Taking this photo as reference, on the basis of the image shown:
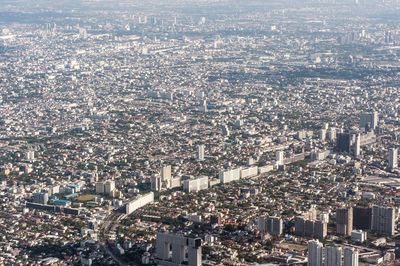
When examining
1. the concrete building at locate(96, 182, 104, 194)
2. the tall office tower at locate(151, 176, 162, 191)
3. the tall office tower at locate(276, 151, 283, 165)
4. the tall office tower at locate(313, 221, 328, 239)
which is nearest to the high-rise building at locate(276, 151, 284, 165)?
the tall office tower at locate(276, 151, 283, 165)

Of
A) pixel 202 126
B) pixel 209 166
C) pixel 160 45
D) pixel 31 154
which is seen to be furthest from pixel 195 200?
pixel 160 45

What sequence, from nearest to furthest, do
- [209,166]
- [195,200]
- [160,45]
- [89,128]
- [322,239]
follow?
[322,239] < [195,200] < [209,166] < [89,128] < [160,45]

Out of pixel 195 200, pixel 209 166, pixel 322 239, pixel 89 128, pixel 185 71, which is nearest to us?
pixel 322 239

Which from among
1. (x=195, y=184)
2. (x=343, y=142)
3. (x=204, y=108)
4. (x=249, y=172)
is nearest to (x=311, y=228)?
(x=195, y=184)

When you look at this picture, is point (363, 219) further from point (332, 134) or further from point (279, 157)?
point (332, 134)

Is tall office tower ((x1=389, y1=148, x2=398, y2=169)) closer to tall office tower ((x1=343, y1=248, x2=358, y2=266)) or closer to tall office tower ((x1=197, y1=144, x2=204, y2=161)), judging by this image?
tall office tower ((x1=197, y1=144, x2=204, y2=161))

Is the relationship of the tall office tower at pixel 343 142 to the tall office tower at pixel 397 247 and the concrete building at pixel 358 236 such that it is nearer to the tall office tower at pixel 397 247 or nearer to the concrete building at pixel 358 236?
the tall office tower at pixel 397 247

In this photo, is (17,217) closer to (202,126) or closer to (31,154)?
(31,154)
